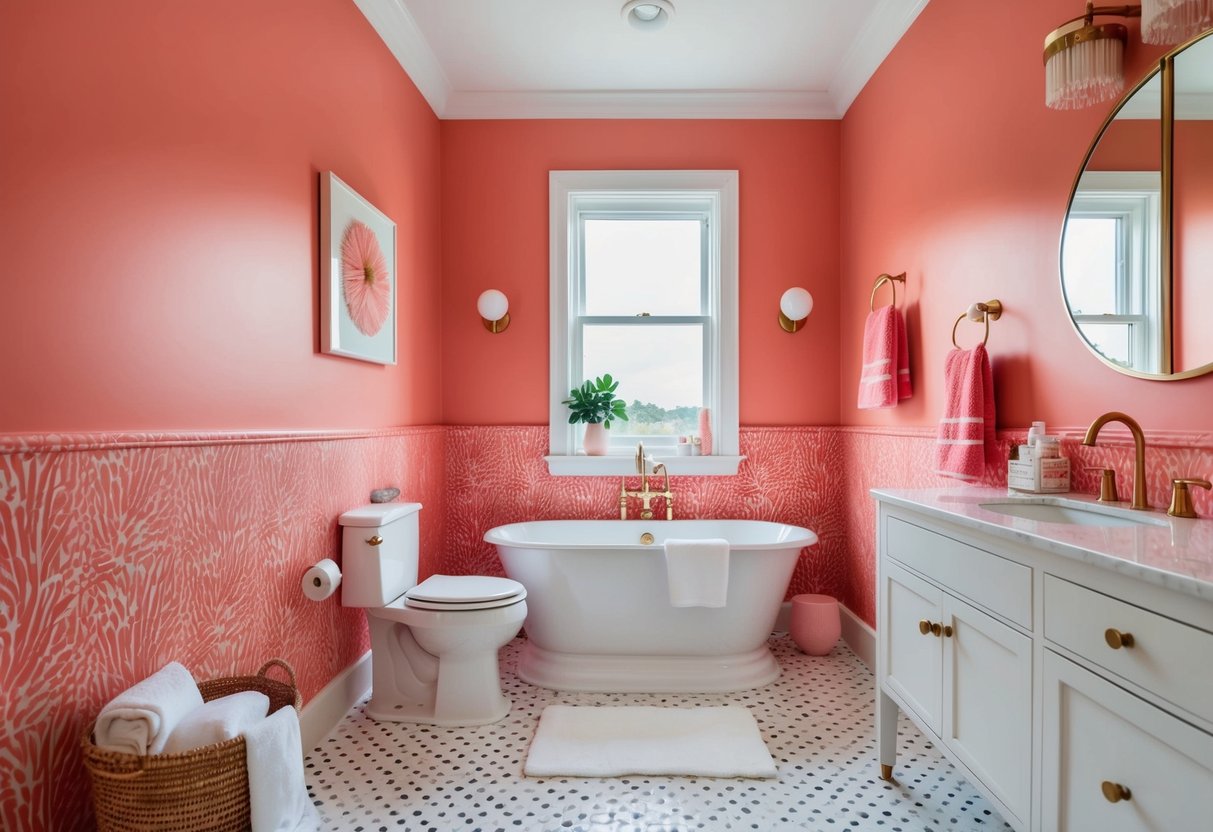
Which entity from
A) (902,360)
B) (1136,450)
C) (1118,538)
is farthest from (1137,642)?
(902,360)

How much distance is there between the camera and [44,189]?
116 cm

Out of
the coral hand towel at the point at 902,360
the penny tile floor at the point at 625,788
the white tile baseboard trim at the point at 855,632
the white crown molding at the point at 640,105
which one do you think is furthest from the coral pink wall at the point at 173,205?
the white tile baseboard trim at the point at 855,632

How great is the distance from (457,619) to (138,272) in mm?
1390

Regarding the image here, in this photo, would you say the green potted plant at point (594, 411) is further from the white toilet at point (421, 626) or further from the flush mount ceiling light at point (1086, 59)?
the flush mount ceiling light at point (1086, 59)

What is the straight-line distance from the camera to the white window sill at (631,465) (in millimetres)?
3258

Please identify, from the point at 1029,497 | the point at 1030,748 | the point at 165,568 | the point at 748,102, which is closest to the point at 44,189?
the point at 165,568

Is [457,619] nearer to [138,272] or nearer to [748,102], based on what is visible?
[138,272]

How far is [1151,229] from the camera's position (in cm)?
143

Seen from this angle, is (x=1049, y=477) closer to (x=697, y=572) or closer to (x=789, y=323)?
(x=697, y=572)

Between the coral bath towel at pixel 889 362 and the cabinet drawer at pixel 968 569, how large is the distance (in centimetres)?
86

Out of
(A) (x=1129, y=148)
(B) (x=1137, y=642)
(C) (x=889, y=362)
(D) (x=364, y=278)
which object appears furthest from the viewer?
(C) (x=889, y=362)

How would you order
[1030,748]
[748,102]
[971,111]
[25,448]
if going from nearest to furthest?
1. [25,448]
2. [1030,748]
3. [971,111]
4. [748,102]

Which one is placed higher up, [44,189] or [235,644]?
[44,189]

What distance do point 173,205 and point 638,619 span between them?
2021 millimetres
